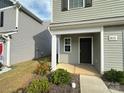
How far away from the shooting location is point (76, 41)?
523 inches

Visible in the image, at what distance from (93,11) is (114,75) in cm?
429

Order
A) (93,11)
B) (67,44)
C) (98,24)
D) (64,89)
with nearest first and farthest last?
(64,89)
(98,24)
(93,11)
(67,44)

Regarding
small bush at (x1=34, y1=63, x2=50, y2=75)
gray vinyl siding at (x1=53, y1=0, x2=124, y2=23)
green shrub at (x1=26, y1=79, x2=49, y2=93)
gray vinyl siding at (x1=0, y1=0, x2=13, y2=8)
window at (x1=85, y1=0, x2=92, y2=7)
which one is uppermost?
gray vinyl siding at (x1=0, y1=0, x2=13, y2=8)

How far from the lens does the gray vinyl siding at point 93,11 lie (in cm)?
905

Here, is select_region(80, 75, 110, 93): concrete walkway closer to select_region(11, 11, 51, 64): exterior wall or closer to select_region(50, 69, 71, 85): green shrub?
select_region(50, 69, 71, 85): green shrub

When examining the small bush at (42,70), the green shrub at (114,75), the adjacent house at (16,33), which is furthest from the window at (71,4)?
Result: the adjacent house at (16,33)

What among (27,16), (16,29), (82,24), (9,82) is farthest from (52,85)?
(27,16)

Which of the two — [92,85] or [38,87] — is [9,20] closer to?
[38,87]

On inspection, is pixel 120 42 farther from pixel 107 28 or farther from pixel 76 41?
pixel 76 41

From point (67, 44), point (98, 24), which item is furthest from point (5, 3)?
point (98, 24)

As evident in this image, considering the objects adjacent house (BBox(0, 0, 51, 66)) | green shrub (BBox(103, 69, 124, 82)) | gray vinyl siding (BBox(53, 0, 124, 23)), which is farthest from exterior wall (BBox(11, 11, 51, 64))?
green shrub (BBox(103, 69, 124, 82))

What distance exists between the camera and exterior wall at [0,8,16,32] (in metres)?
15.3

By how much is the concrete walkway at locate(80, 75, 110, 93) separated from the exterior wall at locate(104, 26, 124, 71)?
125 centimetres

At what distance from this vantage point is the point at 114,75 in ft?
26.7
